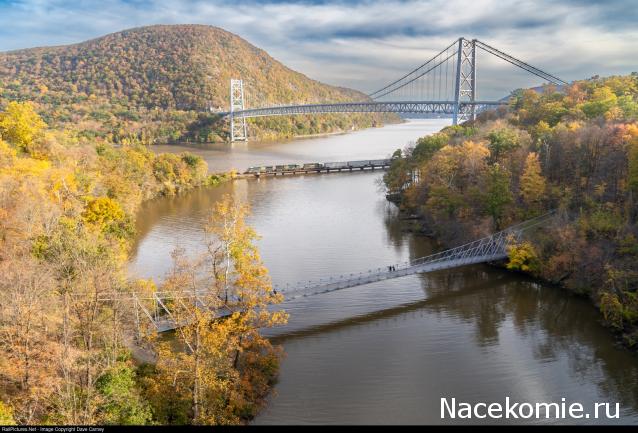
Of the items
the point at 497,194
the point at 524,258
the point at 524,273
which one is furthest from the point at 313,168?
the point at 524,258

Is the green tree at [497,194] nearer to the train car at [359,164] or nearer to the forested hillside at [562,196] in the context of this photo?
the forested hillside at [562,196]

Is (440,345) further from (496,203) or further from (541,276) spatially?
(496,203)

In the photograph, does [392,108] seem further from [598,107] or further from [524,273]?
[524,273]

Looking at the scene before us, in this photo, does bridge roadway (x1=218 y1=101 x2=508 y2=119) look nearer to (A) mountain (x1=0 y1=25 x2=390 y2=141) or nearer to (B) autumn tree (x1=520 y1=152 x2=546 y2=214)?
(A) mountain (x1=0 y1=25 x2=390 y2=141)

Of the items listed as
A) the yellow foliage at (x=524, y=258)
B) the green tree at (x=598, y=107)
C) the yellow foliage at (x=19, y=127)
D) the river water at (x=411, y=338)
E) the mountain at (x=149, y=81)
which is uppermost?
the mountain at (x=149, y=81)

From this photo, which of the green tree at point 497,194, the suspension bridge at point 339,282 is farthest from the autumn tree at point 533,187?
the suspension bridge at point 339,282

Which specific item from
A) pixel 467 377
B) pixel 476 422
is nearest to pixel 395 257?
pixel 467 377

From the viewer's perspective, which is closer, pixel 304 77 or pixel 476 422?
pixel 476 422
